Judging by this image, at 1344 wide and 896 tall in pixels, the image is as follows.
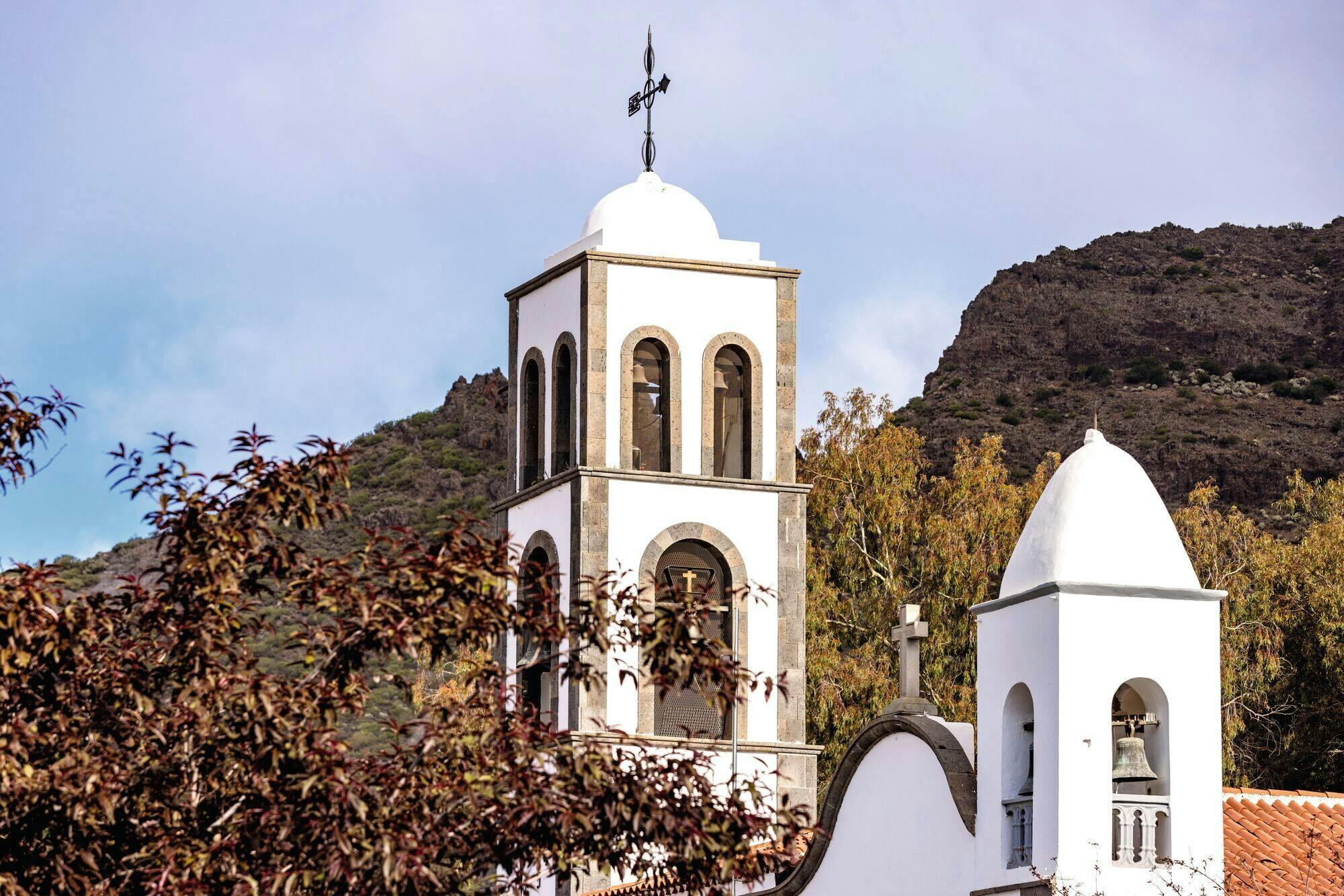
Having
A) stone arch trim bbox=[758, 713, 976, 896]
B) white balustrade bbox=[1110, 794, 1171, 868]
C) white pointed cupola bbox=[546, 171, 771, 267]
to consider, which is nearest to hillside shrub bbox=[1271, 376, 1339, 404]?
white pointed cupola bbox=[546, 171, 771, 267]

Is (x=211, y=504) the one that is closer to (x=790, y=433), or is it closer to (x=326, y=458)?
(x=326, y=458)

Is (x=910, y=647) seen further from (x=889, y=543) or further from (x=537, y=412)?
(x=889, y=543)

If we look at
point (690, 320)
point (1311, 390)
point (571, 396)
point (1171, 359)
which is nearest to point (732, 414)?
point (690, 320)

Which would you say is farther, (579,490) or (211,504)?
(579,490)

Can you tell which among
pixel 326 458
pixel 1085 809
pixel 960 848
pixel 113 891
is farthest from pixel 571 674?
pixel 960 848

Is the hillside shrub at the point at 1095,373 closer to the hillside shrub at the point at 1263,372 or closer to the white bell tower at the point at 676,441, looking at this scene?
the hillside shrub at the point at 1263,372

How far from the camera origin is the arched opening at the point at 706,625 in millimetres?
23750

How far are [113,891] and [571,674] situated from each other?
205 cm

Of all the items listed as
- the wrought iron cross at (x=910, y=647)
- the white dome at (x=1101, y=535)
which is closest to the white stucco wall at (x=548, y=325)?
the wrought iron cross at (x=910, y=647)

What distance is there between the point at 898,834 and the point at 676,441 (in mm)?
7552

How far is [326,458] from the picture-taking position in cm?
1001

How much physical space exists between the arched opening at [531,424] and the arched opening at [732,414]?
6.22 ft

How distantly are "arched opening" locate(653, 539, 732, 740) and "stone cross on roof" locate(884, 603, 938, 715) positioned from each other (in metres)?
4.70

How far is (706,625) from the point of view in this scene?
2358 centimetres
